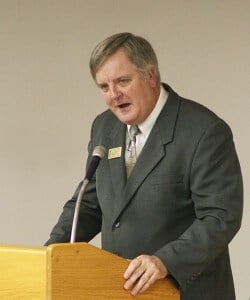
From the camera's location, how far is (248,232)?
400cm

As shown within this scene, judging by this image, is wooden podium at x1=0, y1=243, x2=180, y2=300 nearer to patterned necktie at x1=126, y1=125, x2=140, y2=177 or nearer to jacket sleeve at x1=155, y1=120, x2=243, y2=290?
jacket sleeve at x1=155, y1=120, x2=243, y2=290

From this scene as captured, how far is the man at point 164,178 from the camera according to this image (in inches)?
90.3

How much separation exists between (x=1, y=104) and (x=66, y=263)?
2685mm

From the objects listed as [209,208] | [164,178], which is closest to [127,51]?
[164,178]

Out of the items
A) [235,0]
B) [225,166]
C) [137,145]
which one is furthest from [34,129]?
[225,166]

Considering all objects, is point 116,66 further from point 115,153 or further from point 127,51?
point 115,153

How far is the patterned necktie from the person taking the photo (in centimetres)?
253

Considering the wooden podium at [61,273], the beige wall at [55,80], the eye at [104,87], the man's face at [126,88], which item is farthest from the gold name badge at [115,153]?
the beige wall at [55,80]

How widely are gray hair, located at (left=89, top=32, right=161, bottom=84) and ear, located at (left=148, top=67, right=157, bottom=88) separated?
0.02m

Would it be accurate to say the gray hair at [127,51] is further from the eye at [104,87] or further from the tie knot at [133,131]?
the tie knot at [133,131]

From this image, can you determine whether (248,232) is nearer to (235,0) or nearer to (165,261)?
(235,0)

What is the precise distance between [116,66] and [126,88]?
0.07 m

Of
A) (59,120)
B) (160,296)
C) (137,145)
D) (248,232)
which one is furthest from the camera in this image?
(59,120)

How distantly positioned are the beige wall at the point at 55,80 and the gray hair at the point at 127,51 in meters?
1.67
